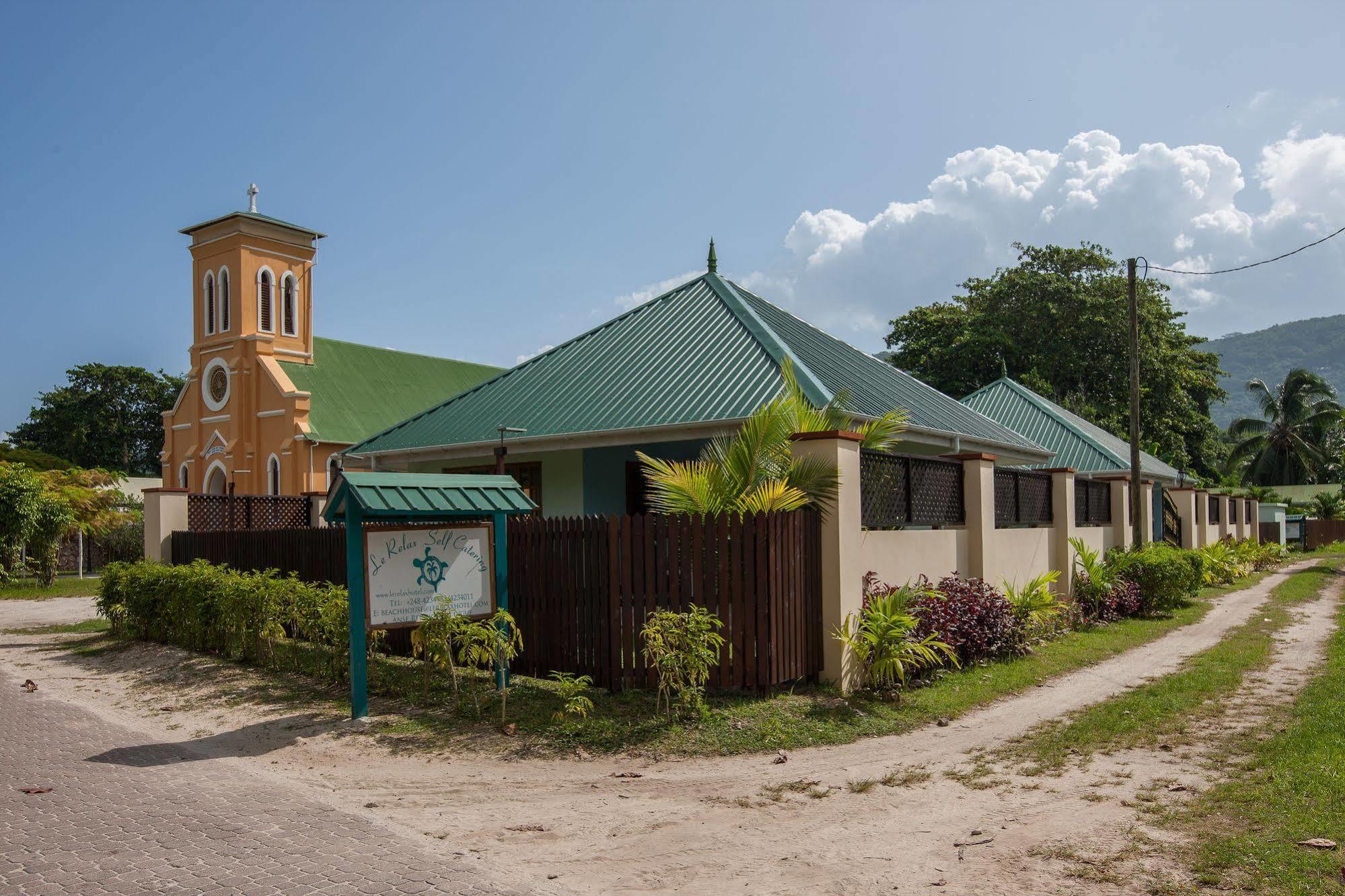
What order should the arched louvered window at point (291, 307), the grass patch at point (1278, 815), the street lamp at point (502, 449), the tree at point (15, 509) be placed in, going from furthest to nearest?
the arched louvered window at point (291, 307) → the tree at point (15, 509) → the street lamp at point (502, 449) → the grass patch at point (1278, 815)

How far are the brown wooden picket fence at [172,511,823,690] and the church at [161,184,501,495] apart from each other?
28.6 metres

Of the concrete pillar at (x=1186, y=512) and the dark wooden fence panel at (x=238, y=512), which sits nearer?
the dark wooden fence panel at (x=238, y=512)

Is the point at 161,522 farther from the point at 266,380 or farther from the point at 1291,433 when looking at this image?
the point at 1291,433

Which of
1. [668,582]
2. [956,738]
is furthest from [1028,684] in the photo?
[668,582]

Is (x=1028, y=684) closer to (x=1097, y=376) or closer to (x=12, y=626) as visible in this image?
(x=12, y=626)

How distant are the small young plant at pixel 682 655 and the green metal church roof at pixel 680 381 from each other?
392cm

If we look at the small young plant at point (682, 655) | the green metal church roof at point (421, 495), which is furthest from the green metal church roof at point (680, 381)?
the small young plant at point (682, 655)

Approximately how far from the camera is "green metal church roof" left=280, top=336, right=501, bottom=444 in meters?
38.1

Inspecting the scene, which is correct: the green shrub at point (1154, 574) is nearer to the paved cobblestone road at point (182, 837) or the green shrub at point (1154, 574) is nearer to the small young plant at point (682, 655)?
the small young plant at point (682, 655)

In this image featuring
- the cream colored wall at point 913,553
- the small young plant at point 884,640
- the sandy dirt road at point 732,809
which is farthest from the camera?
the cream colored wall at point 913,553

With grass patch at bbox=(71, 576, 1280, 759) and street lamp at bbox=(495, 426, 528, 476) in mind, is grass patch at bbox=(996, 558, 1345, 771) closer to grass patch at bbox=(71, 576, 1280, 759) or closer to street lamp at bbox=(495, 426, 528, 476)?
grass patch at bbox=(71, 576, 1280, 759)

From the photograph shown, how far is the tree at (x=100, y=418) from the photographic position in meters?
59.7

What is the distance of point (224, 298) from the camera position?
39.4 m

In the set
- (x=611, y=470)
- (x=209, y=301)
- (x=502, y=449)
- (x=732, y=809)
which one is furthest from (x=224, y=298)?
(x=732, y=809)
